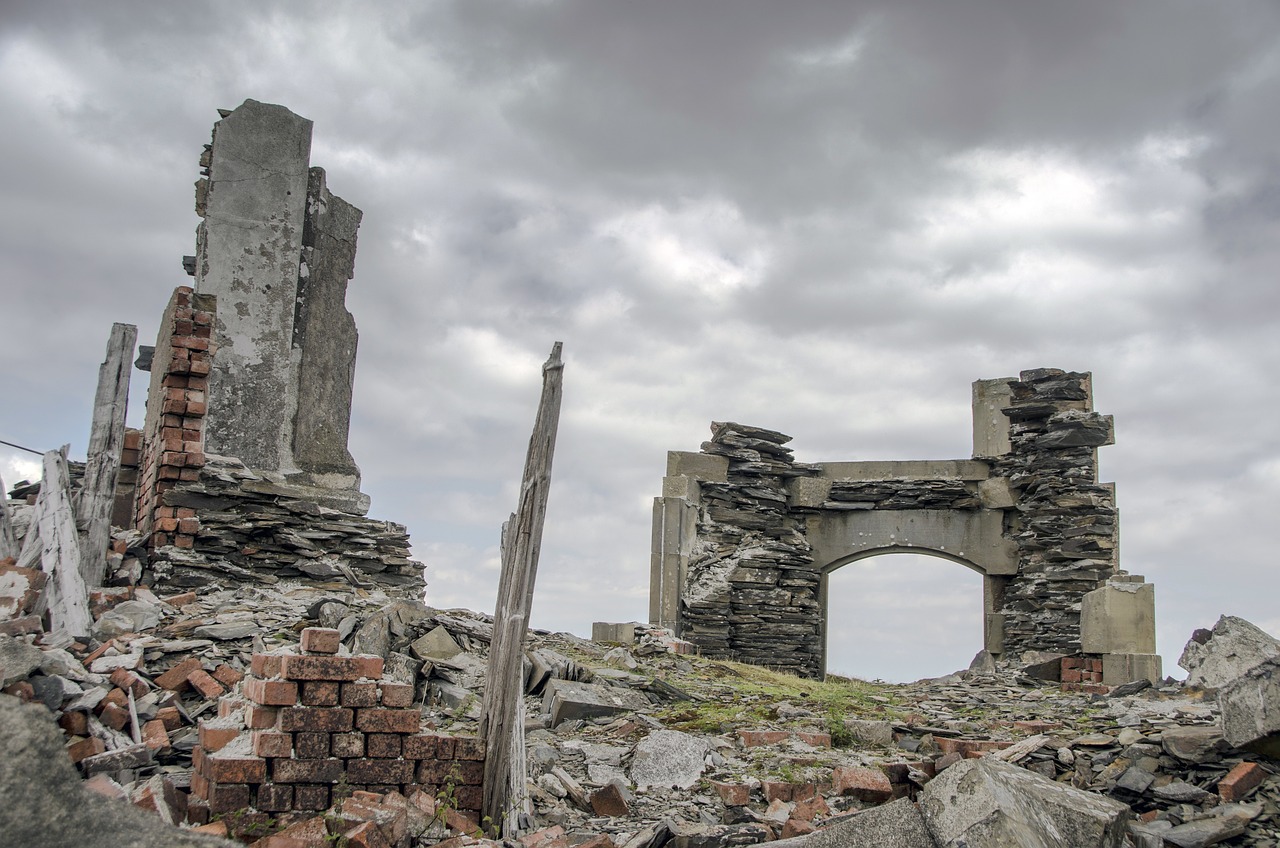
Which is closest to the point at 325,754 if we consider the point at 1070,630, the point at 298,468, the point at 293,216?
the point at 298,468

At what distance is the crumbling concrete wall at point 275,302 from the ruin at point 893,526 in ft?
16.2

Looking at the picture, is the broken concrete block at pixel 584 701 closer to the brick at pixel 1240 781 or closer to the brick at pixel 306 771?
the brick at pixel 306 771

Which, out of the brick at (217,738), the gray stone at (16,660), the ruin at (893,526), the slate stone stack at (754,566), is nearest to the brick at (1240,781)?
the brick at (217,738)

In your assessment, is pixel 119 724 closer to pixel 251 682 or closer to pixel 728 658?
pixel 251 682

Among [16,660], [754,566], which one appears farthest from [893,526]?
[16,660]

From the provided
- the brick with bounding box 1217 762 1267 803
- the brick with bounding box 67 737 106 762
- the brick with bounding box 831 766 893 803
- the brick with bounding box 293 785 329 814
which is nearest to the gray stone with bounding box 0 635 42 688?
the brick with bounding box 67 737 106 762

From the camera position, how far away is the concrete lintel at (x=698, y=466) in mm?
15234

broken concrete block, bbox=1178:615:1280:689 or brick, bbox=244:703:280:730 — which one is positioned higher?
broken concrete block, bbox=1178:615:1280:689

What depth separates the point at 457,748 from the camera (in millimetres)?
5668

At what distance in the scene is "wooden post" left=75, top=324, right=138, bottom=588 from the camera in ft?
27.1

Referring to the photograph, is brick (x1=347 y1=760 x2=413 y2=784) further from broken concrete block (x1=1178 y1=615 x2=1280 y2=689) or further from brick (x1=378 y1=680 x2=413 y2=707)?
broken concrete block (x1=1178 y1=615 x2=1280 y2=689)

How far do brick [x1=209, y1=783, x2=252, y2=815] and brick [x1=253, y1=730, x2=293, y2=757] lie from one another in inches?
7.1

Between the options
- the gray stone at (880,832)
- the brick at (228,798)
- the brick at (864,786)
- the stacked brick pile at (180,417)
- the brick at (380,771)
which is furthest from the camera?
the stacked brick pile at (180,417)

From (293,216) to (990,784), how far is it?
9.73m
